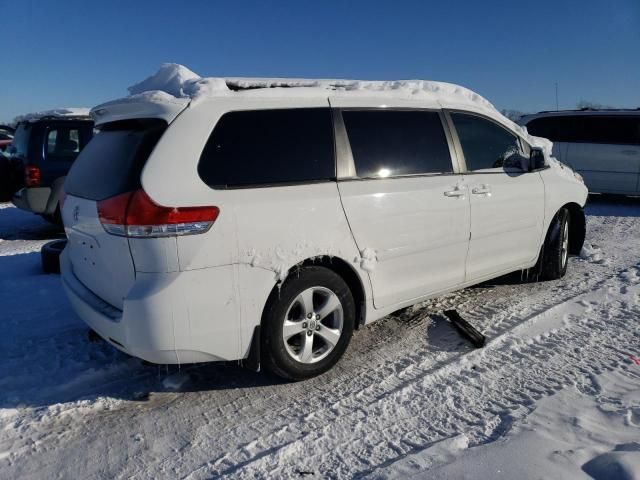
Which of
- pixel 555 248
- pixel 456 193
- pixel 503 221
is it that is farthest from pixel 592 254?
pixel 456 193

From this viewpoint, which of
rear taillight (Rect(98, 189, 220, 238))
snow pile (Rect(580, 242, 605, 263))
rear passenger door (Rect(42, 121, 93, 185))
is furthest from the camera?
rear passenger door (Rect(42, 121, 93, 185))

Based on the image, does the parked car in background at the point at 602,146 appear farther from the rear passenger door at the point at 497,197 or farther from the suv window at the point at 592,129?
the rear passenger door at the point at 497,197

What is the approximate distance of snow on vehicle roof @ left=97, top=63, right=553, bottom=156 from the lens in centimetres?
303

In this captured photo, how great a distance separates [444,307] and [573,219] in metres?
2.14

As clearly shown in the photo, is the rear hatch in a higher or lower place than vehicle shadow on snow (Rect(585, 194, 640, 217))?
higher

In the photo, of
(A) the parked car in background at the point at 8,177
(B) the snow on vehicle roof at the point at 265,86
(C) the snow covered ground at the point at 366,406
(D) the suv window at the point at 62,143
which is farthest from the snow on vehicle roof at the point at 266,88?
(A) the parked car in background at the point at 8,177

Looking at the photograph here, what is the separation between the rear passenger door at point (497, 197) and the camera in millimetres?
4141

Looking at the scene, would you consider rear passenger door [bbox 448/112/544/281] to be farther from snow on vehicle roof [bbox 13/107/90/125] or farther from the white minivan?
snow on vehicle roof [bbox 13/107/90/125]

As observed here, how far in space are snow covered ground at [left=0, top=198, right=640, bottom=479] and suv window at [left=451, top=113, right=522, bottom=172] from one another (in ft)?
4.15

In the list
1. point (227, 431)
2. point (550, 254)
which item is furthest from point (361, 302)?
point (550, 254)

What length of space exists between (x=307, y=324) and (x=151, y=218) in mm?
1158

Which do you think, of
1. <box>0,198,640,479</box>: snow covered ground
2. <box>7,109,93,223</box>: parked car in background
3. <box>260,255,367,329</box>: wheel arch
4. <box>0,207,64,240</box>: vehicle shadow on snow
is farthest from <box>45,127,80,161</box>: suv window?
<box>260,255,367,329</box>: wheel arch

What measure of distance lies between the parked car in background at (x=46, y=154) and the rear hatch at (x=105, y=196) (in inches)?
200

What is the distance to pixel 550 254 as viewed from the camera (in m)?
5.12
